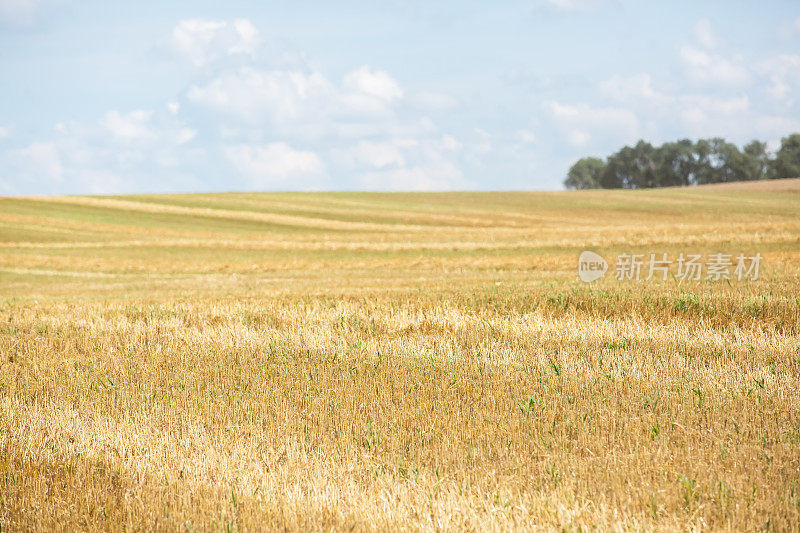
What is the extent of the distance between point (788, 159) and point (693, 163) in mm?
16370

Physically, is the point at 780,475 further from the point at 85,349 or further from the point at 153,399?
the point at 85,349

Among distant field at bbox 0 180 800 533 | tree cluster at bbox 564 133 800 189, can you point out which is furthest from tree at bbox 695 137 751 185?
distant field at bbox 0 180 800 533

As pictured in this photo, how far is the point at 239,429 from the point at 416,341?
4.48 metres

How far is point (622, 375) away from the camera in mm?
8641

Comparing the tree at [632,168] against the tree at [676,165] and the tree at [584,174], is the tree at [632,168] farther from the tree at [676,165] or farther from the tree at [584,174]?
the tree at [584,174]

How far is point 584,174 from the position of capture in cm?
16125

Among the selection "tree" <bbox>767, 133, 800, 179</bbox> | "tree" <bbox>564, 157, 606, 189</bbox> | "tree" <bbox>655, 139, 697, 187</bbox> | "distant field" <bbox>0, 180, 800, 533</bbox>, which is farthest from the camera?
"tree" <bbox>564, 157, 606, 189</bbox>

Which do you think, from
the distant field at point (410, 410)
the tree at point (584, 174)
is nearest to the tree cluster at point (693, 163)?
the tree at point (584, 174)

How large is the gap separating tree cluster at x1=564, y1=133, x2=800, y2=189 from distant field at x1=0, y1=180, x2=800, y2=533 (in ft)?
402

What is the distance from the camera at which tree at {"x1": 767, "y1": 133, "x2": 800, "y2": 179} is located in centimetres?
12156

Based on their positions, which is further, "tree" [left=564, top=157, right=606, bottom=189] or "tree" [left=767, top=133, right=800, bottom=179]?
"tree" [left=564, top=157, right=606, bottom=189]

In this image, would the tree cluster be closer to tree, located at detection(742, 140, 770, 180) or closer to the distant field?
tree, located at detection(742, 140, 770, 180)

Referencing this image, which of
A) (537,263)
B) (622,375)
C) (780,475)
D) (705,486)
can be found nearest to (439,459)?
(705,486)

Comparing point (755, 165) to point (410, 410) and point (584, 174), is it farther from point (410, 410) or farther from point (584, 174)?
point (410, 410)
